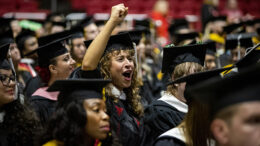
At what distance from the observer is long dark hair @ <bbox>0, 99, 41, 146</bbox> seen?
2459 mm

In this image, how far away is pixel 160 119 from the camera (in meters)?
2.90

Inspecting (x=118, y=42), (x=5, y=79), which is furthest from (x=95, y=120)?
(x=118, y=42)

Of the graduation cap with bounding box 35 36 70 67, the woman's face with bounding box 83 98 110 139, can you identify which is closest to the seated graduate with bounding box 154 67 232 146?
the woman's face with bounding box 83 98 110 139

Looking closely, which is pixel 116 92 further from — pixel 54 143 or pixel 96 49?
pixel 54 143

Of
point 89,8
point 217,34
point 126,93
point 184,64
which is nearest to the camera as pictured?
point 184,64

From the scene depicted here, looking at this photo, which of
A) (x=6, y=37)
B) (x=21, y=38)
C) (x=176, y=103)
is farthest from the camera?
(x=21, y=38)

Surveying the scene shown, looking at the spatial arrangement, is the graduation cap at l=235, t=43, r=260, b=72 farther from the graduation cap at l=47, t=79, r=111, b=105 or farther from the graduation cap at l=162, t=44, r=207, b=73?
the graduation cap at l=47, t=79, r=111, b=105

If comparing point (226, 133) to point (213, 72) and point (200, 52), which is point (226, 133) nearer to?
point (213, 72)

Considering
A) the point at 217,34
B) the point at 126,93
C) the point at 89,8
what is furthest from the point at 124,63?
the point at 89,8

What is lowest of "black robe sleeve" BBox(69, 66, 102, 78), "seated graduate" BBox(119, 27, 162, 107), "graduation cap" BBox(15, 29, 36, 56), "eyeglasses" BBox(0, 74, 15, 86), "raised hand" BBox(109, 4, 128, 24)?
"seated graduate" BBox(119, 27, 162, 107)

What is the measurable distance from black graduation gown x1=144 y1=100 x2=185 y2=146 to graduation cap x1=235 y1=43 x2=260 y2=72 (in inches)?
26.0

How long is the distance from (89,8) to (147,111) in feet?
27.9

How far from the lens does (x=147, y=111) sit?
3.25 m

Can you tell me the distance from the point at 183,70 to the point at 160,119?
1.65 ft
